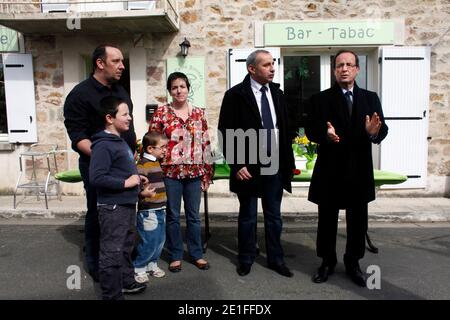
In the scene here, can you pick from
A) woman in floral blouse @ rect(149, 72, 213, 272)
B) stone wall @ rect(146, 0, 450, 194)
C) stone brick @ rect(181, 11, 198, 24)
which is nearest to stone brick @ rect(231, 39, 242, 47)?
stone wall @ rect(146, 0, 450, 194)

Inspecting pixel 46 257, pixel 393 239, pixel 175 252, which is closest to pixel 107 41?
pixel 46 257

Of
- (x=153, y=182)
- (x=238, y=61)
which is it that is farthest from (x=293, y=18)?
(x=153, y=182)

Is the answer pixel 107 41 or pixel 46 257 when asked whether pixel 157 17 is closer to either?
pixel 107 41

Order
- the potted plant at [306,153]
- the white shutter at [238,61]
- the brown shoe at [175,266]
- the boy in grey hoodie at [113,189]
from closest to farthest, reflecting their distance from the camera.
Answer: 1. the boy in grey hoodie at [113,189]
2. the brown shoe at [175,266]
3. the potted plant at [306,153]
4. the white shutter at [238,61]

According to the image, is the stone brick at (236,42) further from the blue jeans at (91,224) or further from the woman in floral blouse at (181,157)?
the blue jeans at (91,224)

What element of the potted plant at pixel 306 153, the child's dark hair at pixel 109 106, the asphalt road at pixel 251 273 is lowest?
the asphalt road at pixel 251 273

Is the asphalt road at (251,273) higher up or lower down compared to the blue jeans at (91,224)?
lower down

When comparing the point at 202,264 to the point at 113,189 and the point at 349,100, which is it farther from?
the point at 349,100

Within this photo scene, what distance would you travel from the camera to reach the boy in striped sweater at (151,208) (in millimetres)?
3279

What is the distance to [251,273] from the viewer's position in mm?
3609

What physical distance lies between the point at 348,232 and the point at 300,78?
178 inches

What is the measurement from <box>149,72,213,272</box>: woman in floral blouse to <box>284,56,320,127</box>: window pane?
4.11 metres

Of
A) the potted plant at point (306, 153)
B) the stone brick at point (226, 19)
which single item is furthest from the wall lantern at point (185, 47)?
the potted plant at point (306, 153)

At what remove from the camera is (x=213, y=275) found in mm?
Answer: 3607
